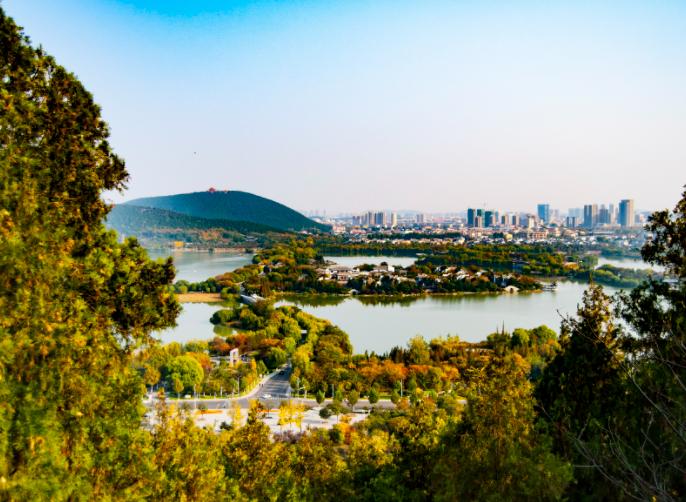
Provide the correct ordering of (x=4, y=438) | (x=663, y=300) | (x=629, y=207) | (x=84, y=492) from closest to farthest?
(x=4, y=438)
(x=84, y=492)
(x=663, y=300)
(x=629, y=207)

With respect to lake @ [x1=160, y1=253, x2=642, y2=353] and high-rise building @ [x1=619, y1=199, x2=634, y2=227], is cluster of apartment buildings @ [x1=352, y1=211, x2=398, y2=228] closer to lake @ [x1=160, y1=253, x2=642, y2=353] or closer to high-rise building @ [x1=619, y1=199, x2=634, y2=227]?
high-rise building @ [x1=619, y1=199, x2=634, y2=227]

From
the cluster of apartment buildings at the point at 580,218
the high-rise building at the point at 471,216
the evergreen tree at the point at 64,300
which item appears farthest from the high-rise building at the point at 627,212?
the evergreen tree at the point at 64,300

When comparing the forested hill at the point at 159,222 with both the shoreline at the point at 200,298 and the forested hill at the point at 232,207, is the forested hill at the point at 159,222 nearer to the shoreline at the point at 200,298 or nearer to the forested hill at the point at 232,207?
the shoreline at the point at 200,298

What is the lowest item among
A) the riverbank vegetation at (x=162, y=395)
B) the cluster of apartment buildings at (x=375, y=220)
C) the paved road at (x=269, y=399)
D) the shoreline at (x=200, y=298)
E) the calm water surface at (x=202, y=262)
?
the paved road at (x=269, y=399)

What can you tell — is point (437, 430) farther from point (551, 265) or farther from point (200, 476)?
point (551, 265)

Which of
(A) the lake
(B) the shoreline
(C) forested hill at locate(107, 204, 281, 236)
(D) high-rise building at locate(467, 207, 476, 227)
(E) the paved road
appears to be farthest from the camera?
Answer: (D) high-rise building at locate(467, 207, 476, 227)

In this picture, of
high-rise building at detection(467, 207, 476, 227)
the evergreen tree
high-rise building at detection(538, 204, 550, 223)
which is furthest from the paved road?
high-rise building at detection(538, 204, 550, 223)

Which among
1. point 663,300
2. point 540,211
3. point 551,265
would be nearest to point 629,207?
point 551,265
